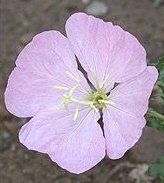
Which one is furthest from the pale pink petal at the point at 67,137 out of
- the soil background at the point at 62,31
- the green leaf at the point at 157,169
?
the soil background at the point at 62,31

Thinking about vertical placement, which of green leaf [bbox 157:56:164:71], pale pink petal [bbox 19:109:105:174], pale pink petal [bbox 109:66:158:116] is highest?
pale pink petal [bbox 109:66:158:116]

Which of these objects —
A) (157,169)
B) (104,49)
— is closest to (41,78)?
(104,49)

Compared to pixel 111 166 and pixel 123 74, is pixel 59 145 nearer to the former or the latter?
pixel 123 74

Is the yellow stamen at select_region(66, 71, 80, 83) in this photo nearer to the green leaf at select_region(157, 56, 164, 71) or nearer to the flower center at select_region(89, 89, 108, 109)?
the flower center at select_region(89, 89, 108, 109)

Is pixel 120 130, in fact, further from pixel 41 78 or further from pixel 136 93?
pixel 41 78

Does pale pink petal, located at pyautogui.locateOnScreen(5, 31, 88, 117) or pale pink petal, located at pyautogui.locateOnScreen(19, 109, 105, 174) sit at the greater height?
pale pink petal, located at pyautogui.locateOnScreen(5, 31, 88, 117)

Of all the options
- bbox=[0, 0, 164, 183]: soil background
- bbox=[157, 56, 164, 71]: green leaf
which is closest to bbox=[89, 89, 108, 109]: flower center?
bbox=[157, 56, 164, 71]: green leaf
